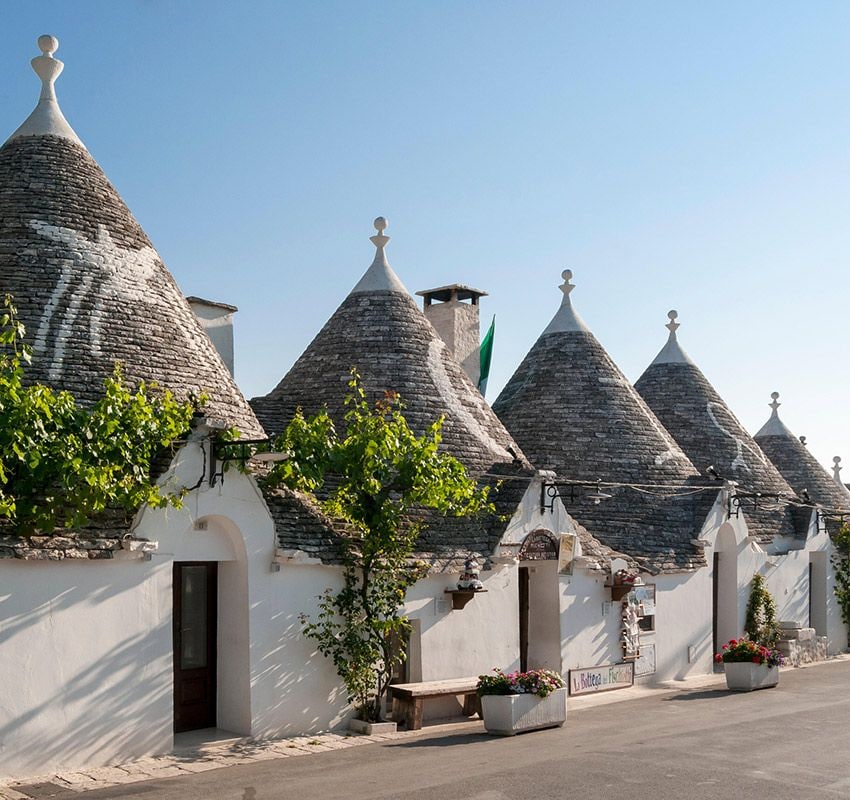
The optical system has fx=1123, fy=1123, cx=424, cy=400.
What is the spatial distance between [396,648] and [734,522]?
947 centimetres

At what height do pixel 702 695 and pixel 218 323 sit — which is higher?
pixel 218 323

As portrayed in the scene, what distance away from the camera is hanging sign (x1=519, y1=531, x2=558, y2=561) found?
54.5 feet

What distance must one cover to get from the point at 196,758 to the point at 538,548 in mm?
6634

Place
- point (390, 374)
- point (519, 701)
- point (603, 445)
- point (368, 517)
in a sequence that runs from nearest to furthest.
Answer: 1. point (519, 701)
2. point (368, 517)
3. point (390, 374)
4. point (603, 445)

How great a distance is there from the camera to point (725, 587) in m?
22.0

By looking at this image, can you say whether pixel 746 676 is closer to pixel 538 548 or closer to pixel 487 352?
pixel 538 548

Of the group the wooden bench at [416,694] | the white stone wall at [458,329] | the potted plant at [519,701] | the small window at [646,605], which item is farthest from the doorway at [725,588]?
the wooden bench at [416,694]

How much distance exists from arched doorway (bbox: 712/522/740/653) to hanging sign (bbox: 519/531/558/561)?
5.84 m

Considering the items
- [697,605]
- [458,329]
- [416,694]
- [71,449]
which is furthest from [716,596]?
[71,449]

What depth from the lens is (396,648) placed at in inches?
582

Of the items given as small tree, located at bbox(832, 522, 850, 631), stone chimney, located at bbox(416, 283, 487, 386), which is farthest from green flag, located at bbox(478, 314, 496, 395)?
small tree, located at bbox(832, 522, 850, 631)

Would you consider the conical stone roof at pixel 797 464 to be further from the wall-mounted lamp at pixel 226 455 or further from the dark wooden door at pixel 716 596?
the wall-mounted lamp at pixel 226 455

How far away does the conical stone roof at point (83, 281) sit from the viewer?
13.1 meters

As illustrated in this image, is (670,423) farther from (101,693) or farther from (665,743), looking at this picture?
(101,693)
